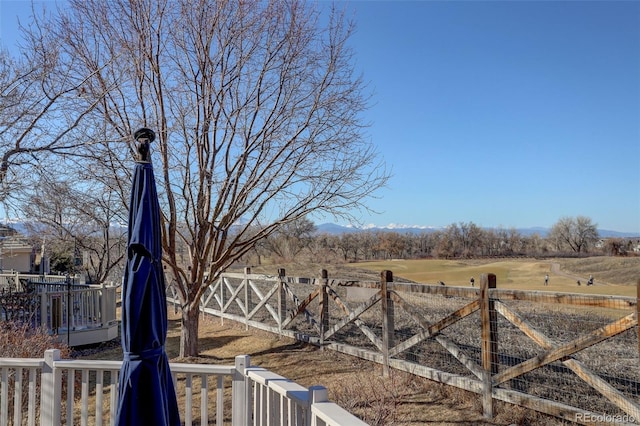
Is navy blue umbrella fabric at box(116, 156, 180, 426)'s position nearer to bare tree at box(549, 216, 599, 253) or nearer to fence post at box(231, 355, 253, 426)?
fence post at box(231, 355, 253, 426)

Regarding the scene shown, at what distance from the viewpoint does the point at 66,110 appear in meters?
5.84

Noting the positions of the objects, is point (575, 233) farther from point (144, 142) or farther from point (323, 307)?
point (144, 142)

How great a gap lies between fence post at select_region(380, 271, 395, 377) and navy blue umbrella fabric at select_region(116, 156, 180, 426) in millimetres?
4017

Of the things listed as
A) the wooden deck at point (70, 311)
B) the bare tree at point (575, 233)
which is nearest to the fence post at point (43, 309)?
the wooden deck at point (70, 311)

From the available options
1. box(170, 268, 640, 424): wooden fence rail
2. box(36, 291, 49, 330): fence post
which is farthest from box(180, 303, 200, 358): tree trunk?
box(36, 291, 49, 330): fence post

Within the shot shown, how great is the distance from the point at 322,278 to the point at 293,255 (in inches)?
518

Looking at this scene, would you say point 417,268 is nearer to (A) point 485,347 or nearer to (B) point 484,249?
(B) point 484,249

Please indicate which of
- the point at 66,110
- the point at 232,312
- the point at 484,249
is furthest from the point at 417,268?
the point at 66,110

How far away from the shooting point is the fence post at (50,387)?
3.01 meters

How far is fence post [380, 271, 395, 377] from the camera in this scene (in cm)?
581

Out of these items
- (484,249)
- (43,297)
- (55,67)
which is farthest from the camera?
(484,249)

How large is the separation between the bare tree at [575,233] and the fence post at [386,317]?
23.6 m

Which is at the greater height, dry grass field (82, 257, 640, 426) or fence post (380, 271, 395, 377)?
fence post (380, 271, 395, 377)

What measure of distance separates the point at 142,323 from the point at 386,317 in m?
4.24
